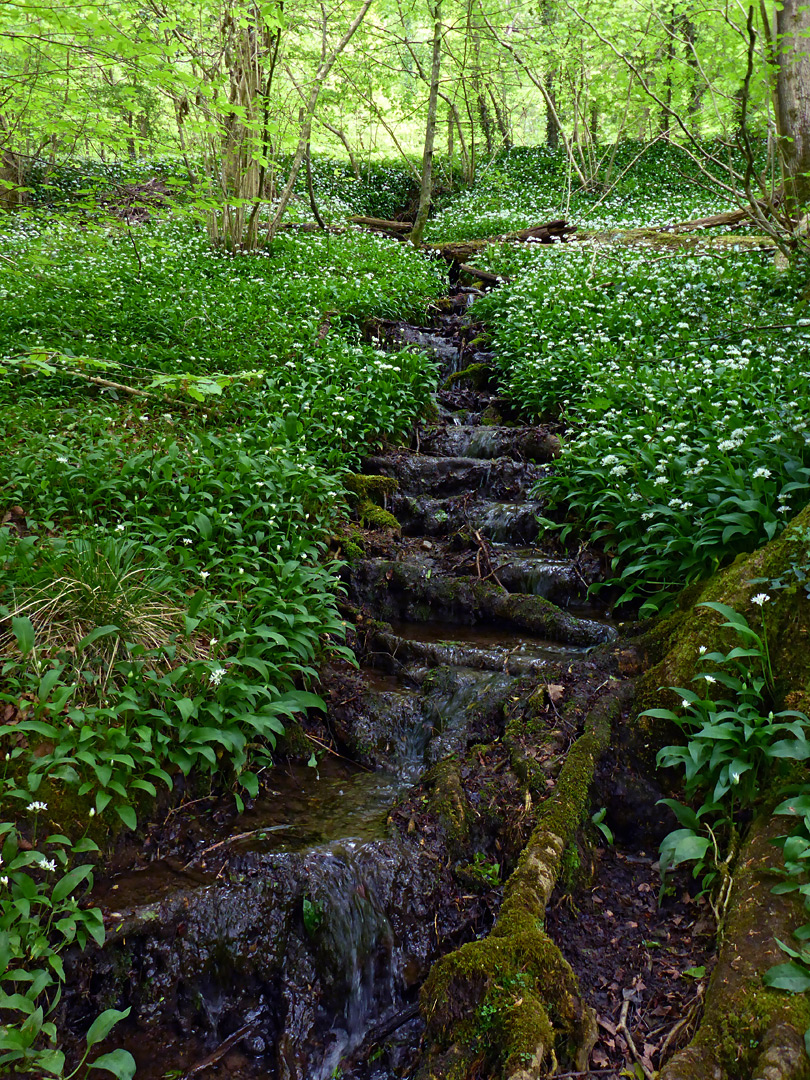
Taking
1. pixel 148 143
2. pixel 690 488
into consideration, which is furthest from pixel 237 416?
pixel 690 488

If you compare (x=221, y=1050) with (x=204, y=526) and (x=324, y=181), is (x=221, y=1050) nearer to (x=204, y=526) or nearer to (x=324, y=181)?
(x=204, y=526)

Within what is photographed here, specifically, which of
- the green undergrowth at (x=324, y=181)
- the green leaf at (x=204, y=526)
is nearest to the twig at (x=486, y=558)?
the green leaf at (x=204, y=526)

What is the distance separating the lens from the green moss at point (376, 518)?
6.25m

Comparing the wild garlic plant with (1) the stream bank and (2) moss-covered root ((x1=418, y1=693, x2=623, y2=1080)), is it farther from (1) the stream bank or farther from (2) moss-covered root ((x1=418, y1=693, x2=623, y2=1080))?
(2) moss-covered root ((x1=418, y1=693, x2=623, y2=1080))

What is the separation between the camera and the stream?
2.88m

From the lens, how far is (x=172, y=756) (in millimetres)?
3385

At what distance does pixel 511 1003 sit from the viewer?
8.01 feet

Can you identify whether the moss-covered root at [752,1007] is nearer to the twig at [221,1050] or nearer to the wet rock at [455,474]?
the twig at [221,1050]

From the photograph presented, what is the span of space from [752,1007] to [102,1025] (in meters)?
2.43

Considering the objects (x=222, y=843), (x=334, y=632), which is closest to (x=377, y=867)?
(x=222, y=843)

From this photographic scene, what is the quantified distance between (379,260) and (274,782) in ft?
37.6

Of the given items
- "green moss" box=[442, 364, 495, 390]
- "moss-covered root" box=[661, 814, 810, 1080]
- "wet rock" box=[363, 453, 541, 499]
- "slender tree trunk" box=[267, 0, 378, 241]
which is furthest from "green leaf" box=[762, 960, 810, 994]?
"slender tree trunk" box=[267, 0, 378, 241]

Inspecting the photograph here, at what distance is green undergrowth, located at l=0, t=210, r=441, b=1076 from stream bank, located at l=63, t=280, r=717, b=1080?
0.90ft

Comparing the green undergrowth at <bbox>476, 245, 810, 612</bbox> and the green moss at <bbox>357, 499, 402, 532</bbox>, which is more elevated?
the green undergrowth at <bbox>476, 245, 810, 612</bbox>
